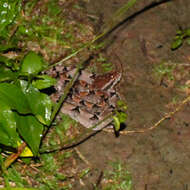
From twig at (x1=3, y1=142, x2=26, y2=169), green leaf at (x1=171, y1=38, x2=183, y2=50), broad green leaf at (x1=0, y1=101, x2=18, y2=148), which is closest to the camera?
broad green leaf at (x1=0, y1=101, x2=18, y2=148)

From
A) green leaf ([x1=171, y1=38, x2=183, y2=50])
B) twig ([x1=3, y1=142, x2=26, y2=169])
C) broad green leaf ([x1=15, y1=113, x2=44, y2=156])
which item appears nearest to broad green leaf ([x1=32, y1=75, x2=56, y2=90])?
broad green leaf ([x1=15, y1=113, x2=44, y2=156])

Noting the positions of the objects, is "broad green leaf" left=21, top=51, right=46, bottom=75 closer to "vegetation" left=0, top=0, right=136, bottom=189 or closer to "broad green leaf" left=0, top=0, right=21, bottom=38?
"vegetation" left=0, top=0, right=136, bottom=189

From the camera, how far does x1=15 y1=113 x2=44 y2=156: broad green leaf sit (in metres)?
3.56

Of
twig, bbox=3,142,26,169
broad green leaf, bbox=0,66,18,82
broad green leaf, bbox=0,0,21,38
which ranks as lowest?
twig, bbox=3,142,26,169

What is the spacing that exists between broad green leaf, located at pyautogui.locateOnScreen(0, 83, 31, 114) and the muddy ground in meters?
1.28

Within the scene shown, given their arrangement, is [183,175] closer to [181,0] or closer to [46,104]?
[46,104]

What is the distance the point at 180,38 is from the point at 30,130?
308 centimetres

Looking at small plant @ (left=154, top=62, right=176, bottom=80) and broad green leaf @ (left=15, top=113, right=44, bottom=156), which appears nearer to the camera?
broad green leaf @ (left=15, top=113, right=44, bottom=156)

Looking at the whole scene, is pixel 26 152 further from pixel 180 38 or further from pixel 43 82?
pixel 180 38

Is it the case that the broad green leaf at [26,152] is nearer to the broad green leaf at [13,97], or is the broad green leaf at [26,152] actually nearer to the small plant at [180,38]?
the broad green leaf at [13,97]

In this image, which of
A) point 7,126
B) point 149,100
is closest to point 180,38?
point 149,100

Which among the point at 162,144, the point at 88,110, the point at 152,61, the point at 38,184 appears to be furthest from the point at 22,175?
the point at 152,61

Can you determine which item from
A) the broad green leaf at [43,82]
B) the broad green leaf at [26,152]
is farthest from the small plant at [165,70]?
the broad green leaf at [26,152]

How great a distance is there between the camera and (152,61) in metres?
5.41
